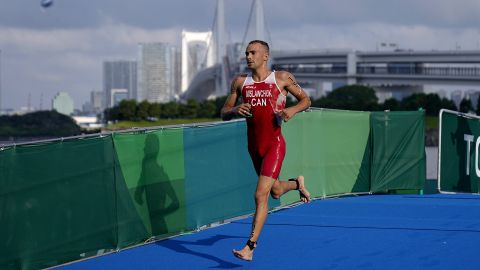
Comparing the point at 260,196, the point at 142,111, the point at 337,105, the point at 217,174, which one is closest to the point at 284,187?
the point at 260,196

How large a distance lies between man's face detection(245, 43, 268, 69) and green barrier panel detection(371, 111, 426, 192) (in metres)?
8.93

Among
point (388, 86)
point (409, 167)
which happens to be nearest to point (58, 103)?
point (388, 86)

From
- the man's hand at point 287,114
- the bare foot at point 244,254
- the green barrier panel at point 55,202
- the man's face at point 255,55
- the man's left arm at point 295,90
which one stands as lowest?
the bare foot at point 244,254

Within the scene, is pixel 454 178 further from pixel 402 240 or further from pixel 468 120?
pixel 402 240

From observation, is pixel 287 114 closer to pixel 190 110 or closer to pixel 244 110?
pixel 244 110

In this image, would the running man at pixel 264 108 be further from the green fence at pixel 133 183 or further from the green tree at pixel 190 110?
the green tree at pixel 190 110

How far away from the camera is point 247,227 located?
35.9ft

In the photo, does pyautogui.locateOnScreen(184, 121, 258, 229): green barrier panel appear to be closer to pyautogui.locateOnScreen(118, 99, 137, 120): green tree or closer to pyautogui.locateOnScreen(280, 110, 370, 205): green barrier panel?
pyautogui.locateOnScreen(280, 110, 370, 205): green barrier panel

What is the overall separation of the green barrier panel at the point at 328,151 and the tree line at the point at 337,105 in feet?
242

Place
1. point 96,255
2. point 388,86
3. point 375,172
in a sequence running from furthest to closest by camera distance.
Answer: point 388,86, point 375,172, point 96,255

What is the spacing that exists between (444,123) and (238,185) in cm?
624

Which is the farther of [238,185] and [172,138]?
[238,185]

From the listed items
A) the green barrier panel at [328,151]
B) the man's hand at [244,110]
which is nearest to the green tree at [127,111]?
the green barrier panel at [328,151]

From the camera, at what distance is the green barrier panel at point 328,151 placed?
14.3 meters
